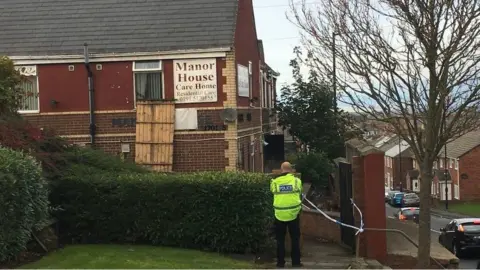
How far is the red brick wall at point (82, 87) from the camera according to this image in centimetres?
1753

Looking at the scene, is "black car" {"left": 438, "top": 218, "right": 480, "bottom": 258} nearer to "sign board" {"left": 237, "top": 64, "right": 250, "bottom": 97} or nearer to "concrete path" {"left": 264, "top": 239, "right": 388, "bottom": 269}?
"sign board" {"left": 237, "top": 64, "right": 250, "bottom": 97}

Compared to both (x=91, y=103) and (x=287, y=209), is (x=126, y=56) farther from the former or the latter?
(x=287, y=209)

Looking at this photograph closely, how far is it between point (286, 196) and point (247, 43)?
1239 centimetres

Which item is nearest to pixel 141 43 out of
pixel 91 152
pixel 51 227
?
pixel 91 152

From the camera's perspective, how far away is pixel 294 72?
34.1 metres

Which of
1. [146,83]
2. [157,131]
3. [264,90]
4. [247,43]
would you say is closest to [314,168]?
[264,90]

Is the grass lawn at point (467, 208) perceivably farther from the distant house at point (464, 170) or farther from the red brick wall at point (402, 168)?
the red brick wall at point (402, 168)

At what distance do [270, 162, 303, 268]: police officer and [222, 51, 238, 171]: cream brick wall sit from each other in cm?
772

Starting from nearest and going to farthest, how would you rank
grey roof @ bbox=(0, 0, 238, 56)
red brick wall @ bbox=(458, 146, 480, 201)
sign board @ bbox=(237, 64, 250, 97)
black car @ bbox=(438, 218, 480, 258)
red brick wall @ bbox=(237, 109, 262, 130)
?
grey roof @ bbox=(0, 0, 238, 56) → sign board @ bbox=(237, 64, 250, 97) → red brick wall @ bbox=(237, 109, 262, 130) → black car @ bbox=(438, 218, 480, 258) → red brick wall @ bbox=(458, 146, 480, 201)

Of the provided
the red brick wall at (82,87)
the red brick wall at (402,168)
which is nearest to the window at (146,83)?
the red brick wall at (82,87)

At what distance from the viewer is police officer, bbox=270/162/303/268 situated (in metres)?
9.21

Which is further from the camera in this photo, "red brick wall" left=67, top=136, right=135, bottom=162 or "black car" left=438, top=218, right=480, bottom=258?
"black car" left=438, top=218, right=480, bottom=258

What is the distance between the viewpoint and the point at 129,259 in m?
8.82

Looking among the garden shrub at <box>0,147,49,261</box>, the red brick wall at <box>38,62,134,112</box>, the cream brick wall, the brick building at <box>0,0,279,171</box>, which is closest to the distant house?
the cream brick wall
